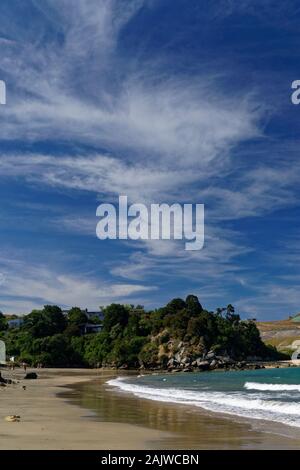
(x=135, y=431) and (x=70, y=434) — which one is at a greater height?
(x=70, y=434)

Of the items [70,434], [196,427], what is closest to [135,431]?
[70,434]

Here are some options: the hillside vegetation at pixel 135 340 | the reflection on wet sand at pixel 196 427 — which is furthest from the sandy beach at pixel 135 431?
the hillside vegetation at pixel 135 340

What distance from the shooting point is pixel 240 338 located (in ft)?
535

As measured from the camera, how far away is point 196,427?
2042cm

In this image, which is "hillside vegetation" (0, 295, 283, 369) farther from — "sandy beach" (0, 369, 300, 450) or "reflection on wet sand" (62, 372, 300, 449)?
"sandy beach" (0, 369, 300, 450)

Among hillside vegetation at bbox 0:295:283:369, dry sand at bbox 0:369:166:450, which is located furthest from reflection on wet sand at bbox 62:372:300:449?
hillside vegetation at bbox 0:295:283:369

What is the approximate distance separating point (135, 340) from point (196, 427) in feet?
397

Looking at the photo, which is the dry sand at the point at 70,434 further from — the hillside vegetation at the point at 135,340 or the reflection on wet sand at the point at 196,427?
the hillside vegetation at the point at 135,340

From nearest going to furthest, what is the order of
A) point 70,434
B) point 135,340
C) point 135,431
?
point 70,434
point 135,431
point 135,340

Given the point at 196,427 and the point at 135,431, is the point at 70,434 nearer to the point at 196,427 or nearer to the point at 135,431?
the point at 135,431

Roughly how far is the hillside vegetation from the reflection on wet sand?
299ft

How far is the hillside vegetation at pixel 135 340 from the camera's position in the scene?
12575 centimetres
